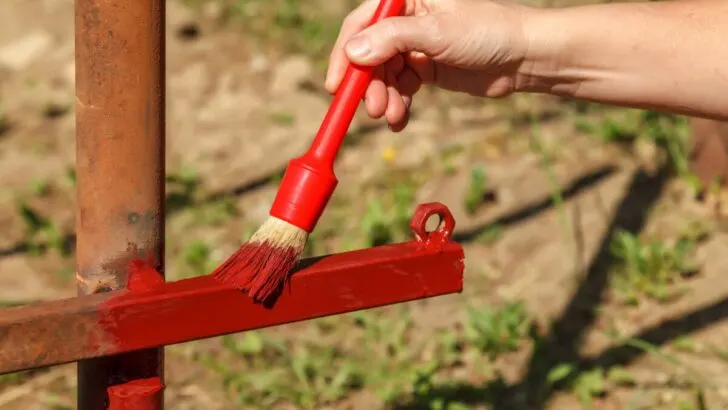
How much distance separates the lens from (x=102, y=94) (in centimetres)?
156

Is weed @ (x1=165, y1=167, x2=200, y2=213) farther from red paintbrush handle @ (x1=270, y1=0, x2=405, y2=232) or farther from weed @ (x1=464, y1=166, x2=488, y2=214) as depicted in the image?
red paintbrush handle @ (x1=270, y1=0, x2=405, y2=232)

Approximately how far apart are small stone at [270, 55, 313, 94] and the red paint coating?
2006 millimetres

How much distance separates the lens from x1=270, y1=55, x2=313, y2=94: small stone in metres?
3.59

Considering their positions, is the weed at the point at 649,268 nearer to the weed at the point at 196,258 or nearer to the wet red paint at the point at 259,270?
the weed at the point at 196,258

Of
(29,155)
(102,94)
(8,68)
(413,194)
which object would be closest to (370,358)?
(413,194)

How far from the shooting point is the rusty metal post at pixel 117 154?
1.56 meters

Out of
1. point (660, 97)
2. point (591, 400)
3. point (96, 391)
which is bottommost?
point (591, 400)

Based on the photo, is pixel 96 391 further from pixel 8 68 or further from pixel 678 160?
pixel 8 68

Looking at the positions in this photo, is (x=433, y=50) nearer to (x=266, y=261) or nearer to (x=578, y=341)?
(x=266, y=261)

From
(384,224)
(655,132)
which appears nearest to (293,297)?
(384,224)

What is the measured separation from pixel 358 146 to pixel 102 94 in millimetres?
1768

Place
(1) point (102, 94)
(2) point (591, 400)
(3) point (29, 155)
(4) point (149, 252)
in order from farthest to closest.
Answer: (3) point (29, 155) → (2) point (591, 400) → (4) point (149, 252) → (1) point (102, 94)

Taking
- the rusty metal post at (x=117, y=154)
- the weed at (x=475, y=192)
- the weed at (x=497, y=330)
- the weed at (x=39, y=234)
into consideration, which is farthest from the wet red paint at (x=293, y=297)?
the weed at (x=39, y=234)

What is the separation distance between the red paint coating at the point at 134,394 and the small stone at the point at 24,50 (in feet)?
7.40
